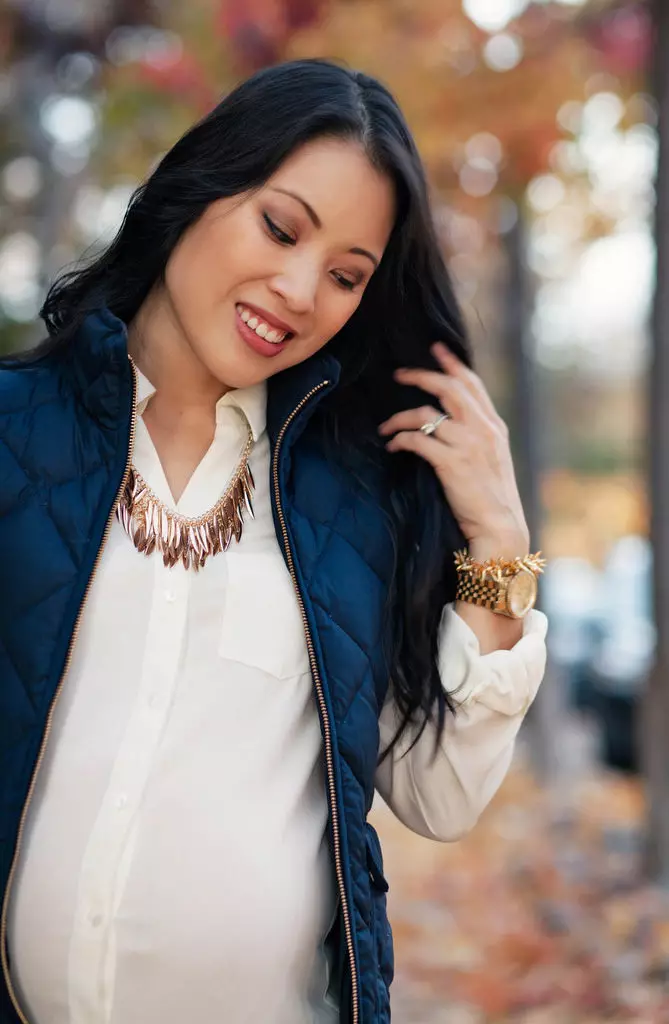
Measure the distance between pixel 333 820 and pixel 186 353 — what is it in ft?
2.88

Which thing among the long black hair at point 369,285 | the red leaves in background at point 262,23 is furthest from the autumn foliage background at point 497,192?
the long black hair at point 369,285

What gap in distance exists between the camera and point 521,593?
81.9 inches

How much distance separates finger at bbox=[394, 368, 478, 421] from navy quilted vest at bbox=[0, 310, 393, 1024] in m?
0.26

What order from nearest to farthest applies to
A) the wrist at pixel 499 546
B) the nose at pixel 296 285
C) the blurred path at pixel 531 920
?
1. the nose at pixel 296 285
2. the wrist at pixel 499 546
3. the blurred path at pixel 531 920

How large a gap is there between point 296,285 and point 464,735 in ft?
2.81

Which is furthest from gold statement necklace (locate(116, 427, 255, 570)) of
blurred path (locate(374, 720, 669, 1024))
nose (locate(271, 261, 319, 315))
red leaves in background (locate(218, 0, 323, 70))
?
red leaves in background (locate(218, 0, 323, 70))

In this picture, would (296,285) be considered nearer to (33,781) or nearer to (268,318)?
(268,318)

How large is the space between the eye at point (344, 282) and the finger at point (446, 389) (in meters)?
0.31

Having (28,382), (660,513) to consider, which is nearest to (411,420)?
(28,382)

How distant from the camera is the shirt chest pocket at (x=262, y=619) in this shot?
6.20ft

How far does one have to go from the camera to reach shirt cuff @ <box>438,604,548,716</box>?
2.01 m

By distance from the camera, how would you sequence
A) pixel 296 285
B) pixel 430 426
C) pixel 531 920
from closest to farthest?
pixel 296 285
pixel 430 426
pixel 531 920

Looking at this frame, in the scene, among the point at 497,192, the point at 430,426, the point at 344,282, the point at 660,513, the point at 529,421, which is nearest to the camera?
the point at 344,282

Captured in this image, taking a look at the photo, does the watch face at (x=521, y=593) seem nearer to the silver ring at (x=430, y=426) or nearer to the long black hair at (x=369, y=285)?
the long black hair at (x=369, y=285)
